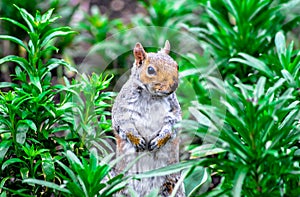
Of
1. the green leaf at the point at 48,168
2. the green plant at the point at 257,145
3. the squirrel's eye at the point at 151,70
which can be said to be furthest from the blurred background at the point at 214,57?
the green leaf at the point at 48,168

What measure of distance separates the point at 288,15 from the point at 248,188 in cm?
271

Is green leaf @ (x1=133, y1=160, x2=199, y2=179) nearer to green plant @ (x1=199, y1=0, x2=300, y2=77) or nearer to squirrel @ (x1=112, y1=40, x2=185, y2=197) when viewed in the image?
squirrel @ (x1=112, y1=40, x2=185, y2=197)

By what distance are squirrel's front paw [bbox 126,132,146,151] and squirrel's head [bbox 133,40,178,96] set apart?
24 centimetres

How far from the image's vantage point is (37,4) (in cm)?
627

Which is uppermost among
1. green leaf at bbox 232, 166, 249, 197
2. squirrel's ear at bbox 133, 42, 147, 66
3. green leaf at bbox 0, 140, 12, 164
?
squirrel's ear at bbox 133, 42, 147, 66

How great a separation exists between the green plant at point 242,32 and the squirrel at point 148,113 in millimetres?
1975

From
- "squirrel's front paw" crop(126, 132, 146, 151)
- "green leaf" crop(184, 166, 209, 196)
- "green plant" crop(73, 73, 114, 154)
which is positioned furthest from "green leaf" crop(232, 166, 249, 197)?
"green plant" crop(73, 73, 114, 154)

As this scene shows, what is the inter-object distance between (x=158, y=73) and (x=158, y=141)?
0.34 m

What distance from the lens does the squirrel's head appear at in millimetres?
3154

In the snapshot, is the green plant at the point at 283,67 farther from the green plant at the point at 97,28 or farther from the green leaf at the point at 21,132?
the green plant at the point at 97,28

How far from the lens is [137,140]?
3.34m

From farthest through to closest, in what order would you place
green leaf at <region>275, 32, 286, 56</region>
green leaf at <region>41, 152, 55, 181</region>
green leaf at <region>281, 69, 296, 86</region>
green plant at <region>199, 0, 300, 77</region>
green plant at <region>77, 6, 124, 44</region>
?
green plant at <region>77, 6, 124, 44</region> → green plant at <region>199, 0, 300, 77</region> → green leaf at <region>275, 32, 286, 56</region> → green leaf at <region>281, 69, 296, 86</region> → green leaf at <region>41, 152, 55, 181</region>

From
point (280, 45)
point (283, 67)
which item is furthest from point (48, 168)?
point (280, 45)

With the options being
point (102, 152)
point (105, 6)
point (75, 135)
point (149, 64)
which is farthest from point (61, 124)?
point (105, 6)
